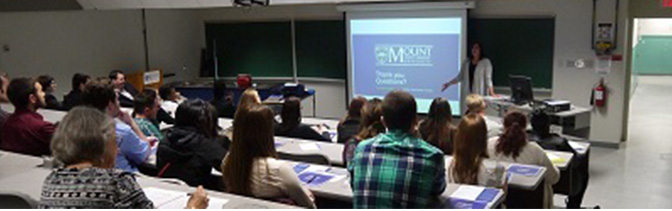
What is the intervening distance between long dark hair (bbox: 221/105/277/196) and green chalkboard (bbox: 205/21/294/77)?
7076 mm

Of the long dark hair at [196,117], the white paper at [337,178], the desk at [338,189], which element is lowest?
the desk at [338,189]

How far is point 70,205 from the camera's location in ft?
6.49

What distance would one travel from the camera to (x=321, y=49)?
32.2 ft

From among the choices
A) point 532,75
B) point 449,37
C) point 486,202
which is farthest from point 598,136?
point 486,202

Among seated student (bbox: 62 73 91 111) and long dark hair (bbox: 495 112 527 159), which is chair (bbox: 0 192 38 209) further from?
seated student (bbox: 62 73 91 111)

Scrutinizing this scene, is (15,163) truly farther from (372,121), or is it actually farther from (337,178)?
(372,121)

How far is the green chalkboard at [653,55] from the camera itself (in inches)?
627

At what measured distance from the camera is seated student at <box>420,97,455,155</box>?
14.1 feet

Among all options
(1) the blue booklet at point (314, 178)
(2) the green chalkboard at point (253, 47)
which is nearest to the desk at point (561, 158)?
(1) the blue booklet at point (314, 178)

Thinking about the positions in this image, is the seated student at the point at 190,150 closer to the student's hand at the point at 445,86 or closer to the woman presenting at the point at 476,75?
the woman presenting at the point at 476,75

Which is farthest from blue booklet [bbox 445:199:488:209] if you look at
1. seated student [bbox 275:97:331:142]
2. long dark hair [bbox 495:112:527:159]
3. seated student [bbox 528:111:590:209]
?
seated student [bbox 275:97:331:142]

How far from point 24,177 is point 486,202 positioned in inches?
100.0

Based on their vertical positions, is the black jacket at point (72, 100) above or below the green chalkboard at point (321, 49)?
below

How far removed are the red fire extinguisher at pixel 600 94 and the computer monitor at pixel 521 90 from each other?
1306 millimetres
